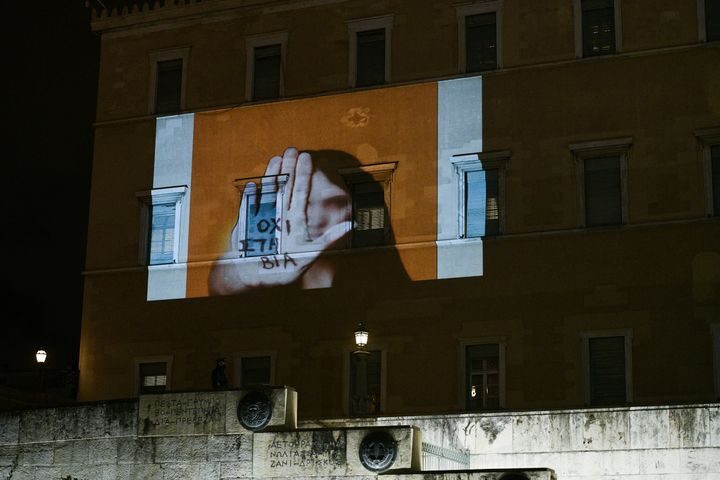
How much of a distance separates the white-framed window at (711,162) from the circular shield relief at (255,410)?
11130 millimetres

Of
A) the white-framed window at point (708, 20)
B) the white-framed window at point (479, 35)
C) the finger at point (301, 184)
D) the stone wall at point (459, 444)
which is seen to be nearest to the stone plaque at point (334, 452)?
the stone wall at point (459, 444)

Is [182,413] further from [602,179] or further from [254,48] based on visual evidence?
[254,48]

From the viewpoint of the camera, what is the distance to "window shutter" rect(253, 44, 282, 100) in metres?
36.6

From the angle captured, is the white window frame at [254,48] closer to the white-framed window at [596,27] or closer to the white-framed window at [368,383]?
the white-framed window at [368,383]

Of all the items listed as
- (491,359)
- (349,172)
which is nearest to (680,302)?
(491,359)

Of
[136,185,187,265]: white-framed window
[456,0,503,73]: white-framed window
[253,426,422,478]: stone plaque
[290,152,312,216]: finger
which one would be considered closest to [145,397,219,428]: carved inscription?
[253,426,422,478]: stone plaque

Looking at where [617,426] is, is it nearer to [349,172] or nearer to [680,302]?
[680,302]

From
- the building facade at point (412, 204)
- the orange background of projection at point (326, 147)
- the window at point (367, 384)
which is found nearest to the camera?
the building facade at point (412, 204)

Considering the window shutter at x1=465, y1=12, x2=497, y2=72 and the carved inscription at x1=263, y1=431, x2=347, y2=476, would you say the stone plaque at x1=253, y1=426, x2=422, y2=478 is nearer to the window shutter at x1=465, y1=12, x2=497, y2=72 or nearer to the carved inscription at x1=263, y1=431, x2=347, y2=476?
the carved inscription at x1=263, y1=431, x2=347, y2=476

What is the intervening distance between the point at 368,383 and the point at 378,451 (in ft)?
29.2

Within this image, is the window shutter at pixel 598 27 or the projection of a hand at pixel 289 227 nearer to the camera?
the window shutter at pixel 598 27

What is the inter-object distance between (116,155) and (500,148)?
9986 millimetres

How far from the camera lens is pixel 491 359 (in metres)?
32.7

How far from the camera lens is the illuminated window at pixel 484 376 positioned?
107 ft
